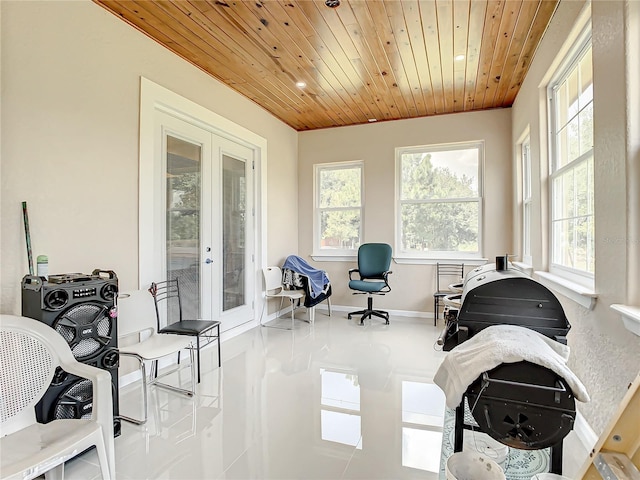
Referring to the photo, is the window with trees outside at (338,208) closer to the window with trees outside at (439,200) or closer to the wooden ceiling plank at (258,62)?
the window with trees outside at (439,200)

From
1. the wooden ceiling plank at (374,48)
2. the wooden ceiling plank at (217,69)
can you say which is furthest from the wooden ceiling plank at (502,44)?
the wooden ceiling plank at (217,69)

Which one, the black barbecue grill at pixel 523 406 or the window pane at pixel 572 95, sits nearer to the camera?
the black barbecue grill at pixel 523 406

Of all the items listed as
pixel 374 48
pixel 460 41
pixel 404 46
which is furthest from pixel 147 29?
pixel 460 41

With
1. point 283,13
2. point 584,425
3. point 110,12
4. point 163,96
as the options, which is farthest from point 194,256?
point 584,425

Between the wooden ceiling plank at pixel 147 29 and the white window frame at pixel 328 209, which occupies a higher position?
the wooden ceiling plank at pixel 147 29

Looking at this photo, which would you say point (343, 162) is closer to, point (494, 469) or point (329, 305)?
point (329, 305)

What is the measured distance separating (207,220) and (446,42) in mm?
2937

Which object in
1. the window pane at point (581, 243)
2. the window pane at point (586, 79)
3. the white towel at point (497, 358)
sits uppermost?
the window pane at point (586, 79)

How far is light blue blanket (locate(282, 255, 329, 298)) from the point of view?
471 centimetres

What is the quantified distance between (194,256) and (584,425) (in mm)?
3426

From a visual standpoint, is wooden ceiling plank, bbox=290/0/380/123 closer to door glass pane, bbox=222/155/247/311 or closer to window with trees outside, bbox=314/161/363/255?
window with trees outside, bbox=314/161/363/255

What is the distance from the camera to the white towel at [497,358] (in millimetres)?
1133

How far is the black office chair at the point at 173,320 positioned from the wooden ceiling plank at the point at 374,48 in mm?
2784

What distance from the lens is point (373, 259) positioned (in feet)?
16.4
